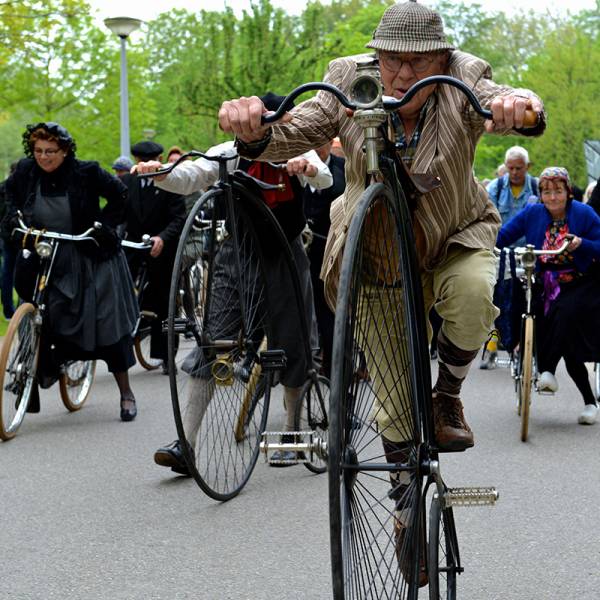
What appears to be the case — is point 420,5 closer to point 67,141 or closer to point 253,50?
point 67,141

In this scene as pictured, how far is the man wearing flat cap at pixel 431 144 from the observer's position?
13.8 feet

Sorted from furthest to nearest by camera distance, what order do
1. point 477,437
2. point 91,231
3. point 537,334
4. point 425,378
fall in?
point 537,334
point 91,231
point 477,437
point 425,378

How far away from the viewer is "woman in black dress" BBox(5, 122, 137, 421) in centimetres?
960

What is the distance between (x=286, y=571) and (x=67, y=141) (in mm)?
5033

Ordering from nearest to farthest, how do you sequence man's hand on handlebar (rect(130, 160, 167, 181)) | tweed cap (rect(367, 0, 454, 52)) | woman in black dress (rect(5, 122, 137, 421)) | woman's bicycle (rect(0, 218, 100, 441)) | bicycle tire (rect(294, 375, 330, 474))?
tweed cap (rect(367, 0, 454, 52)), man's hand on handlebar (rect(130, 160, 167, 181)), bicycle tire (rect(294, 375, 330, 474)), woman's bicycle (rect(0, 218, 100, 441)), woman in black dress (rect(5, 122, 137, 421))

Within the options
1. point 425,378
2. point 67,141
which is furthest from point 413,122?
point 67,141

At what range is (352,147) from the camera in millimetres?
4270

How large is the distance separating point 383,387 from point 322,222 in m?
6.43

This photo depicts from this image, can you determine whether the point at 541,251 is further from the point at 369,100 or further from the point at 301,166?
the point at 369,100

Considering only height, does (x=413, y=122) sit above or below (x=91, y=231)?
above

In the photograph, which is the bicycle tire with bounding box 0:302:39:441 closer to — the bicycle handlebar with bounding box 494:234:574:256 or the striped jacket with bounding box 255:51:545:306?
the bicycle handlebar with bounding box 494:234:574:256

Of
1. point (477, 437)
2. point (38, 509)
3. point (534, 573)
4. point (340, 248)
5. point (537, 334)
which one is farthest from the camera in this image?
point (537, 334)

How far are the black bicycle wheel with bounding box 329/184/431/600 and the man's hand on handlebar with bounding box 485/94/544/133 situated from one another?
1.26 ft

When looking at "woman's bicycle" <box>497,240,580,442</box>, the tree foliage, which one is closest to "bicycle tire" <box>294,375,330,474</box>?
"woman's bicycle" <box>497,240,580,442</box>
